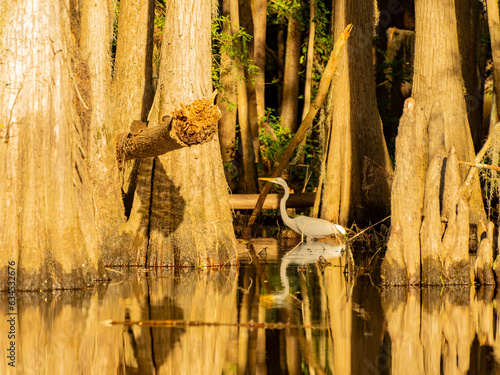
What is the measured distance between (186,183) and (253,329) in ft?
15.2

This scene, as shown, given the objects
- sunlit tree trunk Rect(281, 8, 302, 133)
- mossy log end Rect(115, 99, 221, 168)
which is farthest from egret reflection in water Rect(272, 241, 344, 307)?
sunlit tree trunk Rect(281, 8, 302, 133)

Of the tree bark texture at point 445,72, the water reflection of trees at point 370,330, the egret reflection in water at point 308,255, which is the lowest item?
the water reflection of trees at point 370,330

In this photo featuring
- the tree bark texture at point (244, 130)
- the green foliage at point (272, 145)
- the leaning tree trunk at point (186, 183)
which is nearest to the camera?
the leaning tree trunk at point (186, 183)

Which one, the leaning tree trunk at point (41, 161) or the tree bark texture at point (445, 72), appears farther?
the tree bark texture at point (445, 72)

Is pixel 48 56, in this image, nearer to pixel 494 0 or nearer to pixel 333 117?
pixel 333 117

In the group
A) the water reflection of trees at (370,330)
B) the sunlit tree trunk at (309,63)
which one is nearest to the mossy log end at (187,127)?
the water reflection of trees at (370,330)

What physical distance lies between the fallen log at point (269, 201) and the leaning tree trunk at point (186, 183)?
5043 mm

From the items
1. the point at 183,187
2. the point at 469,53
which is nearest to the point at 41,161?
the point at 183,187

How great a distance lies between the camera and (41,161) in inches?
338

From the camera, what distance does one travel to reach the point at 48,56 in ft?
29.1

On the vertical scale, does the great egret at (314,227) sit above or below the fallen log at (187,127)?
below

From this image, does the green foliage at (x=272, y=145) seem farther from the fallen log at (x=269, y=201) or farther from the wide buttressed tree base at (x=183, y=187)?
the wide buttressed tree base at (x=183, y=187)

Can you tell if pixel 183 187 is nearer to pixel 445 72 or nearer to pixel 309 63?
pixel 445 72

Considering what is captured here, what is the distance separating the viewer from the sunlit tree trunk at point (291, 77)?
2134 centimetres
